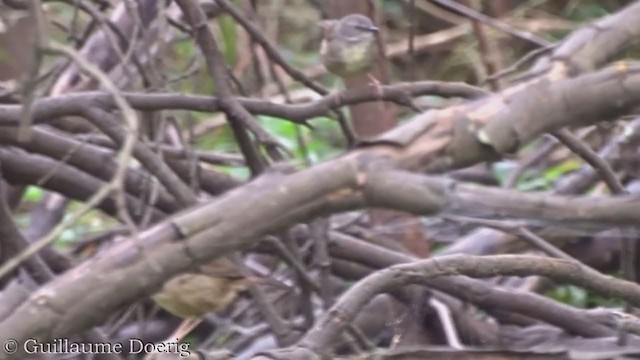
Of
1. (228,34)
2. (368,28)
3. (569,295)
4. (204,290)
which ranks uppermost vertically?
(368,28)

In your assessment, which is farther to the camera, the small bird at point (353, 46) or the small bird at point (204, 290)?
the small bird at point (353, 46)

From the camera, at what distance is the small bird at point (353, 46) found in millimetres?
2031

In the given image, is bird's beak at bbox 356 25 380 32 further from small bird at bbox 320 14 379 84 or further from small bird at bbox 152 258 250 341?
small bird at bbox 152 258 250 341

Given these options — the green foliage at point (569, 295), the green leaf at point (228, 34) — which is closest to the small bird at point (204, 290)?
the green leaf at point (228, 34)

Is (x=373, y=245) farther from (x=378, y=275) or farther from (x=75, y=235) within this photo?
(x=75, y=235)

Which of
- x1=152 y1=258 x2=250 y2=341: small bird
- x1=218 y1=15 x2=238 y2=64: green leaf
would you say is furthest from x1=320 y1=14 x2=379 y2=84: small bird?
x1=218 y1=15 x2=238 y2=64: green leaf

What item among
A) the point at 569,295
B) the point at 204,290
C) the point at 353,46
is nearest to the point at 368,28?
the point at 353,46

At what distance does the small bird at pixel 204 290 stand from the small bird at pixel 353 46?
1.49ft

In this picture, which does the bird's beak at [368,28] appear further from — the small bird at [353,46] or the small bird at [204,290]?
the small bird at [204,290]

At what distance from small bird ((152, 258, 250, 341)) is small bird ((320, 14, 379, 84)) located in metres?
0.45

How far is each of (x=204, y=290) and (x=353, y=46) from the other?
54cm

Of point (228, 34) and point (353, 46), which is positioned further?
point (228, 34)

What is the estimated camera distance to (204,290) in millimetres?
1973

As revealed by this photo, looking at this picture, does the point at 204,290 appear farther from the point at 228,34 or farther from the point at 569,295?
the point at 569,295
